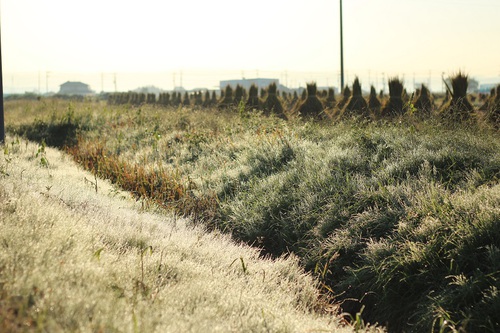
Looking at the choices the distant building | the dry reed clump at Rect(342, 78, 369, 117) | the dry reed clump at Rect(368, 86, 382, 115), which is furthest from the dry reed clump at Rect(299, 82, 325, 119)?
the distant building

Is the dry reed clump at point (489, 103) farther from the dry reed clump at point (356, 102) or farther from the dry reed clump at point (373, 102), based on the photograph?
the dry reed clump at point (356, 102)

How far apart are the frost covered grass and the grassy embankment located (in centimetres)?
60

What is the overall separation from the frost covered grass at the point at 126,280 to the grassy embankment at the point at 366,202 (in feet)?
1.96

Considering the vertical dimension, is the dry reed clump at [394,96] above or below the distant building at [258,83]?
below

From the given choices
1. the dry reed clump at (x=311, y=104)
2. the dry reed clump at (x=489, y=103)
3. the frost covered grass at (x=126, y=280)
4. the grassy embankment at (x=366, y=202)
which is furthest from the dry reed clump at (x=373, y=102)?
the frost covered grass at (x=126, y=280)

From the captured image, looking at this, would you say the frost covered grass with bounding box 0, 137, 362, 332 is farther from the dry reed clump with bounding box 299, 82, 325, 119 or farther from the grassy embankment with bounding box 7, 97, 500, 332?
the dry reed clump with bounding box 299, 82, 325, 119

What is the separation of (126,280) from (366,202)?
3.26 meters

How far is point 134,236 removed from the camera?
433cm

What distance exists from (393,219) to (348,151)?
2244mm

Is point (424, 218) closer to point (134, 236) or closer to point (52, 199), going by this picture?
point (134, 236)

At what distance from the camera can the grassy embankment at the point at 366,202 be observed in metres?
3.97

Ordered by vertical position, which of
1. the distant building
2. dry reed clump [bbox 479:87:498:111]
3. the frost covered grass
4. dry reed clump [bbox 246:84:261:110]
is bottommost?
the frost covered grass

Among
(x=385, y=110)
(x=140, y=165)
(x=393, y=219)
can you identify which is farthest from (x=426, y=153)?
(x=385, y=110)

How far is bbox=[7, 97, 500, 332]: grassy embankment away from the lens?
3971 millimetres
